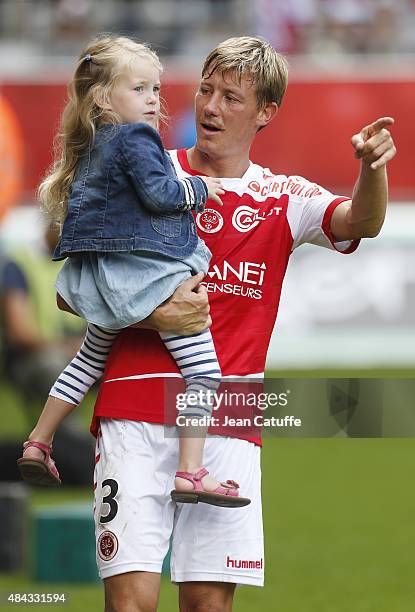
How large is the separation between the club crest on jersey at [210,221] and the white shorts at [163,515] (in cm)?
63

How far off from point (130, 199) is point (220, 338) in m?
0.52

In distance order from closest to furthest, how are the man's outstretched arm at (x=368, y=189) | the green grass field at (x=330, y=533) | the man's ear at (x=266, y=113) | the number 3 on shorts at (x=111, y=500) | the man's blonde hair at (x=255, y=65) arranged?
the man's outstretched arm at (x=368, y=189) → the number 3 on shorts at (x=111, y=500) → the man's blonde hair at (x=255, y=65) → the man's ear at (x=266, y=113) → the green grass field at (x=330, y=533)

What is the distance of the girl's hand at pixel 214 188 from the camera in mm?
3767

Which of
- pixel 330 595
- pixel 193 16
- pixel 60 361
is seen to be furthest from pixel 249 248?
pixel 193 16

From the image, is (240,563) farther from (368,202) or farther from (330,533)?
(330,533)

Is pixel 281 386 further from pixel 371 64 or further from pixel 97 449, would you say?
pixel 371 64

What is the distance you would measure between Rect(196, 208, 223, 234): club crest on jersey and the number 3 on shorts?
824 mm

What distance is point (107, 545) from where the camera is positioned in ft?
12.2

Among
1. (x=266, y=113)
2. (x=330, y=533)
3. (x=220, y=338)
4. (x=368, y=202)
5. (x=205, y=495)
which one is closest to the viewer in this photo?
(x=205, y=495)

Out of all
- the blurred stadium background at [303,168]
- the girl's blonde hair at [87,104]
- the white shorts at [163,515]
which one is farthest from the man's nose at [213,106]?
the blurred stadium background at [303,168]

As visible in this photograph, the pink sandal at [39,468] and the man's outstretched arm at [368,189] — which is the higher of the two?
the man's outstretched arm at [368,189]

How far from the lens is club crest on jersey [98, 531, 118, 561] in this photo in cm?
369

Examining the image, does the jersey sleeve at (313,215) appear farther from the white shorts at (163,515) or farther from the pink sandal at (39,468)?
the pink sandal at (39,468)

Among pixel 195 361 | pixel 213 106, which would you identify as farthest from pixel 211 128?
pixel 195 361
